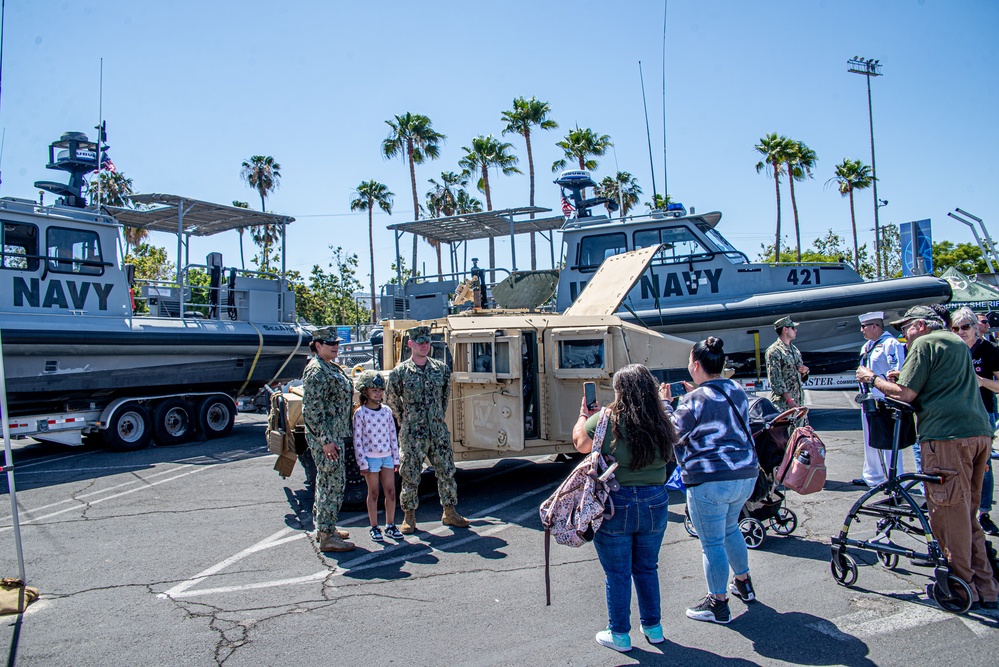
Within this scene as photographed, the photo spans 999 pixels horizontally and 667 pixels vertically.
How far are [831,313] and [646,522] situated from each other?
8.67 metres

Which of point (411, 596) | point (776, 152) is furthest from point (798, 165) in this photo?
point (411, 596)

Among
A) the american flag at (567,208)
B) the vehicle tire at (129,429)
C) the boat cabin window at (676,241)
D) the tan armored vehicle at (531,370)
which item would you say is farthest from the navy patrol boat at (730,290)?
the vehicle tire at (129,429)

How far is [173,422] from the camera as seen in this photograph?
1208 cm

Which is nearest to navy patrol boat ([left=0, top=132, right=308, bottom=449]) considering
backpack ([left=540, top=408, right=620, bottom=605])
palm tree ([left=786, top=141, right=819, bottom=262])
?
backpack ([left=540, top=408, right=620, bottom=605])

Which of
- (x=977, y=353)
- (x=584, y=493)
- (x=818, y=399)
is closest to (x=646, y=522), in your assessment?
(x=584, y=493)

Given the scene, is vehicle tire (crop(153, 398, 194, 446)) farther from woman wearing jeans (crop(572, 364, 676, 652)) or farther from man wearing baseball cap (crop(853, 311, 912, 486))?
man wearing baseball cap (crop(853, 311, 912, 486))

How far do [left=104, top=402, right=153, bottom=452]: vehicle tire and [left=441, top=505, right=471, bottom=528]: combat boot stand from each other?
744 centimetres

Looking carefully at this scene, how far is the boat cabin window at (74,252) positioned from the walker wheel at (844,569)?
1149cm

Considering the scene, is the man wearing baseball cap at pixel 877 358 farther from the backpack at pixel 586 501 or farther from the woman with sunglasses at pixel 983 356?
the backpack at pixel 586 501

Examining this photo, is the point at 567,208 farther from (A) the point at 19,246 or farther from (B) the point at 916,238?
(B) the point at 916,238

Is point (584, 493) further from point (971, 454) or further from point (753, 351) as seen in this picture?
point (753, 351)

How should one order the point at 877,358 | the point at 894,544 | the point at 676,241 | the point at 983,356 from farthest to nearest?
the point at 676,241, the point at 877,358, the point at 983,356, the point at 894,544

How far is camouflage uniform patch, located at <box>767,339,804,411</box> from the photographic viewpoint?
709 cm

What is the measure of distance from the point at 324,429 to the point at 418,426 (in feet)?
2.72
